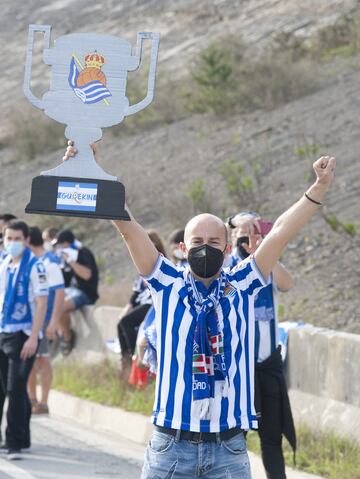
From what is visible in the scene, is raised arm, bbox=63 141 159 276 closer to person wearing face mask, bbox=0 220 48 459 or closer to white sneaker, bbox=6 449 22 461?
person wearing face mask, bbox=0 220 48 459

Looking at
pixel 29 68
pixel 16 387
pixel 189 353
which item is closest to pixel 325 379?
pixel 16 387

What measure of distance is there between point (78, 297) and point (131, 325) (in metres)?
2.49

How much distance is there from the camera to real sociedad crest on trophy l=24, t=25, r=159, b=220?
5562 mm

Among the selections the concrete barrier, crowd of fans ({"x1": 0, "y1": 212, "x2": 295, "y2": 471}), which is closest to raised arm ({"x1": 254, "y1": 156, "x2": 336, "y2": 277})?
crowd of fans ({"x1": 0, "y1": 212, "x2": 295, "y2": 471})

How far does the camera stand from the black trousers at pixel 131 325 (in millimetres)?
12547

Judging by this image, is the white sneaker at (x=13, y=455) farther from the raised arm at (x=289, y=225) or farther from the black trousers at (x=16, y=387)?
the raised arm at (x=289, y=225)

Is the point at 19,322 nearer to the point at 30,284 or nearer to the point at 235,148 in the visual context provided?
the point at 30,284

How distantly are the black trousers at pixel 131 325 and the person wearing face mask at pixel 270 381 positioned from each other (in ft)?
15.7

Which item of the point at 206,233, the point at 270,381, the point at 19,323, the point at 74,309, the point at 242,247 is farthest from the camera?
the point at 74,309

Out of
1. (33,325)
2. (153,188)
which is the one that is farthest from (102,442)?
(153,188)

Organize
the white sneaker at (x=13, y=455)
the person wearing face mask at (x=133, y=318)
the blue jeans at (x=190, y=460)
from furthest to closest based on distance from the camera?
1. the person wearing face mask at (x=133, y=318)
2. the white sneaker at (x=13, y=455)
3. the blue jeans at (x=190, y=460)

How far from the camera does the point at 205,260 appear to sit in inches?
217

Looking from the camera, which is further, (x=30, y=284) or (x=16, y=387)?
(x=30, y=284)

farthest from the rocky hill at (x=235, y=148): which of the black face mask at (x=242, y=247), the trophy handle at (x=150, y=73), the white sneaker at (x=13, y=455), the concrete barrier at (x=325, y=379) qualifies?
the trophy handle at (x=150, y=73)
